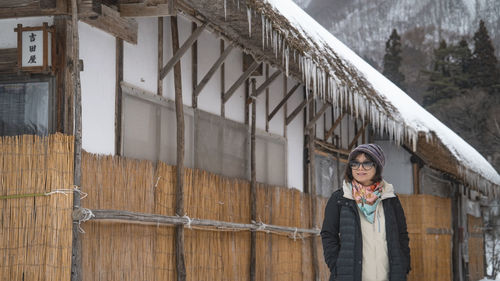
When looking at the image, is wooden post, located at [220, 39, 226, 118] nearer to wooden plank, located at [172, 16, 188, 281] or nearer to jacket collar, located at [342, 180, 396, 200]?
wooden plank, located at [172, 16, 188, 281]

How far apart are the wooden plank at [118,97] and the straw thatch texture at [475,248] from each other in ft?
40.5

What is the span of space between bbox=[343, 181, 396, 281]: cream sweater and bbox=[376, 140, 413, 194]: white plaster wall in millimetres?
10282

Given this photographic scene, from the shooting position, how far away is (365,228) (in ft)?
12.9

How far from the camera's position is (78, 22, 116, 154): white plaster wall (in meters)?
6.03

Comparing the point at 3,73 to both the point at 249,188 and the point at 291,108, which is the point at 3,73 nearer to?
the point at 249,188

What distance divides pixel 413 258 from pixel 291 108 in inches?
143

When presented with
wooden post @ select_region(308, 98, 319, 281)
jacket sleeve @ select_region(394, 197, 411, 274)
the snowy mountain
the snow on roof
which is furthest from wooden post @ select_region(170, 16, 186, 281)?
the snowy mountain

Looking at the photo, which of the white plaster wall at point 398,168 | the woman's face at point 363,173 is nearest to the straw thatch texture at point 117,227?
the woman's face at point 363,173

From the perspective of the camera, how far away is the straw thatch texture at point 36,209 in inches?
199

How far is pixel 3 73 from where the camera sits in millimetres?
5820

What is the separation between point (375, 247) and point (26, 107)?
3117 mm

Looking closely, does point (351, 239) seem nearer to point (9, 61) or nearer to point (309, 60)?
point (9, 61)

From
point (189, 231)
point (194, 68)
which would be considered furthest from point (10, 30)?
point (189, 231)

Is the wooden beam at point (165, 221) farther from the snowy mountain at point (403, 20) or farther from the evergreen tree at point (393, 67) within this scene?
the snowy mountain at point (403, 20)
